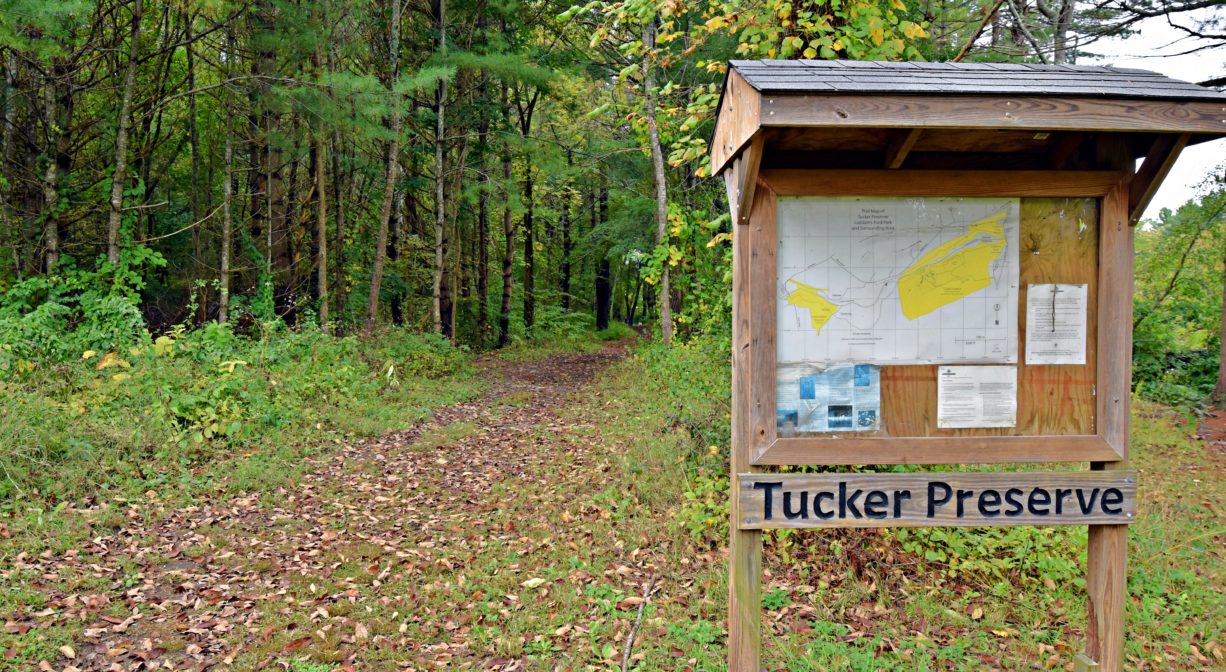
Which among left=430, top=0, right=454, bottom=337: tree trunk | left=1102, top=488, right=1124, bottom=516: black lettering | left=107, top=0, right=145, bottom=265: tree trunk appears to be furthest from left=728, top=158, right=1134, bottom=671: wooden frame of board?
left=430, top=0, right=454, bottom=337: tree trunk

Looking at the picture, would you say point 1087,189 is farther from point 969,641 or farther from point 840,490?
point 969,641

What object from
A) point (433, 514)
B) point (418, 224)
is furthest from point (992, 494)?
point (418, 224)

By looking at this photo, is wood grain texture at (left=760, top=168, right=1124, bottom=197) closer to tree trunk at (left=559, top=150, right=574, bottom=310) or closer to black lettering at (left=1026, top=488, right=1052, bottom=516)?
black lettering at (left=1026, top=488, right=1052, bottom=516)

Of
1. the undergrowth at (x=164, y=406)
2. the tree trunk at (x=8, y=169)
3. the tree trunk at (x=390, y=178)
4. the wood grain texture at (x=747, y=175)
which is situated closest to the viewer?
the wood grain texture at (x=747, y=175)

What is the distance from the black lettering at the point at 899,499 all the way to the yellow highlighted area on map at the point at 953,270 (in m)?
0.78

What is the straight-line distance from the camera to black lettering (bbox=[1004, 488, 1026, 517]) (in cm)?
308

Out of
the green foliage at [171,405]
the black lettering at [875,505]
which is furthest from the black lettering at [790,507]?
the green foliage at [171,405]

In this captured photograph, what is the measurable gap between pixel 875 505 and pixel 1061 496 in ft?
2.75

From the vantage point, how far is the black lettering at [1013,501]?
308 centimetres

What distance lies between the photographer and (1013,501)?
121 inches

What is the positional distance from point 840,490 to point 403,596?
2.96m

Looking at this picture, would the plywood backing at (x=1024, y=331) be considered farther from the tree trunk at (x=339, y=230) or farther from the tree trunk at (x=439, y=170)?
the tree trunk at (x=339, y=230)

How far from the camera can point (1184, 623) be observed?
4176 millimetres

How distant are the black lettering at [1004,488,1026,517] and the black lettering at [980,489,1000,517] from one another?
4 cm
